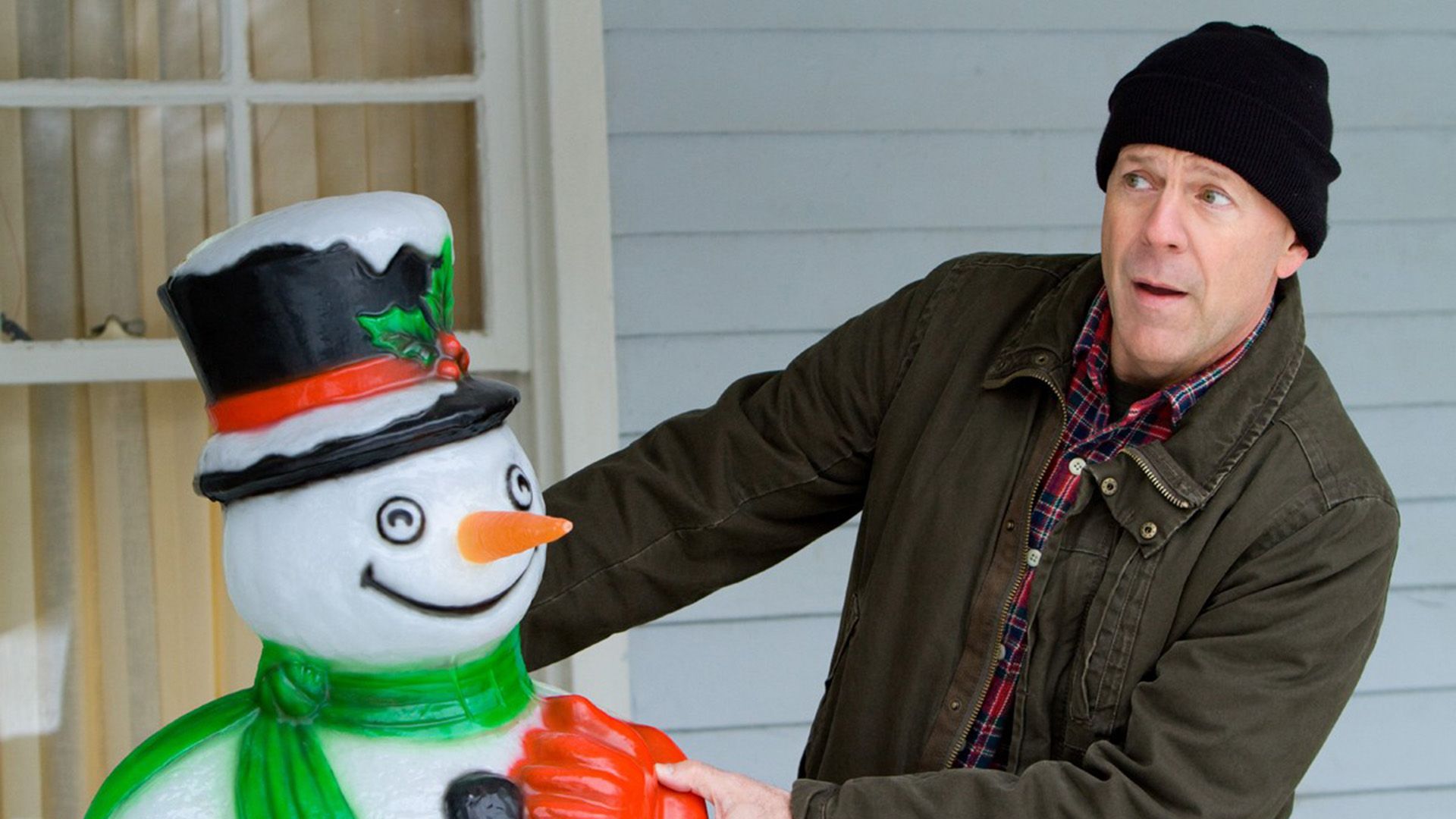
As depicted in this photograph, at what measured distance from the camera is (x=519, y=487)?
1.35m

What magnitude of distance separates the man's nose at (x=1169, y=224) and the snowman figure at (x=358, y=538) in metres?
0.71

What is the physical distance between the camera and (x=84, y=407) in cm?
255

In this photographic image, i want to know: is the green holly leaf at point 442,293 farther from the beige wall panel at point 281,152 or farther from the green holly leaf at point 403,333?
the beige wall panel at point 281,152

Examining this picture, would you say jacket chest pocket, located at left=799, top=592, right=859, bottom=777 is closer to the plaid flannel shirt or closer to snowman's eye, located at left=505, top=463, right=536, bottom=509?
the plaid flannel shirt

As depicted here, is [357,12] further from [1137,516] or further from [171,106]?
[1137,516]

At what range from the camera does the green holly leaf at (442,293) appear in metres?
1.36

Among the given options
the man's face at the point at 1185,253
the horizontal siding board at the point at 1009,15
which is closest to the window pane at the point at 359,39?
the horizontal siding board at the point at 1009,15

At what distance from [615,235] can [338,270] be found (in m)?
1.37

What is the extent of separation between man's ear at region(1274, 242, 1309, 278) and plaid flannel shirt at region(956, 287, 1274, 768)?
0.05 metres

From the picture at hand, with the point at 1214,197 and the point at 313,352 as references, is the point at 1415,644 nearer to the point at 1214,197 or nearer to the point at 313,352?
the point at 1214,197

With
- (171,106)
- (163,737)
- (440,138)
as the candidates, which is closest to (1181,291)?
(163,737)

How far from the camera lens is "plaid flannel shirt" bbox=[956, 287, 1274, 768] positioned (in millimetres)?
1719

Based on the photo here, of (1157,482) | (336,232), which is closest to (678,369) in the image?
(1157,482)

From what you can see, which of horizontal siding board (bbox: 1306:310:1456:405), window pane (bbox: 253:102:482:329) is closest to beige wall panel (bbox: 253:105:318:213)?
window pane (bbox: 253:102:482:329)
